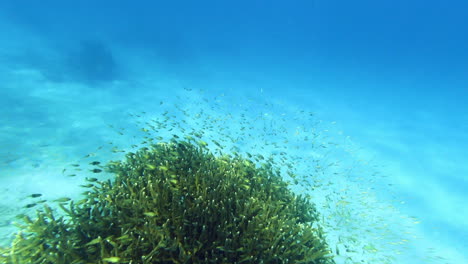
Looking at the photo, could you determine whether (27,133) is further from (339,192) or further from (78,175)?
(339,192)

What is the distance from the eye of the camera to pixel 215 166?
19.3ft

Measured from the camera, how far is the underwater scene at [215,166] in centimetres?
393

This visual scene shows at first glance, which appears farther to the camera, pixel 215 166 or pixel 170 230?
pixel 215 166

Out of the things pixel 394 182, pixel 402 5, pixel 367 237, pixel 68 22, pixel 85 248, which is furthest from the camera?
pixel 402 5

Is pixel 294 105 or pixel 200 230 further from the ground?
pixel 294 105

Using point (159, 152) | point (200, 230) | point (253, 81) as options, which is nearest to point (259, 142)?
point (159, 152)

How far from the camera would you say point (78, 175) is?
865cm

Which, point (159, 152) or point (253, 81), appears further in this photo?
point (253, 81)

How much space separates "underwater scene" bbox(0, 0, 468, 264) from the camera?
3926 mm

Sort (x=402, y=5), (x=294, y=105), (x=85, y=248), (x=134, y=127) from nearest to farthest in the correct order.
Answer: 1. (x=85, y=248)
2. (x=134, y=127)
3. (x=294, y=105)
4. (x=402, y=5)

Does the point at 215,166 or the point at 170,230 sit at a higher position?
the point at 215,166

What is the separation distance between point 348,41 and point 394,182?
12289 centimetres

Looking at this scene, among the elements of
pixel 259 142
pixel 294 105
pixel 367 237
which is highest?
pixel 294 105

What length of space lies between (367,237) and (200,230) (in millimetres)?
6910
